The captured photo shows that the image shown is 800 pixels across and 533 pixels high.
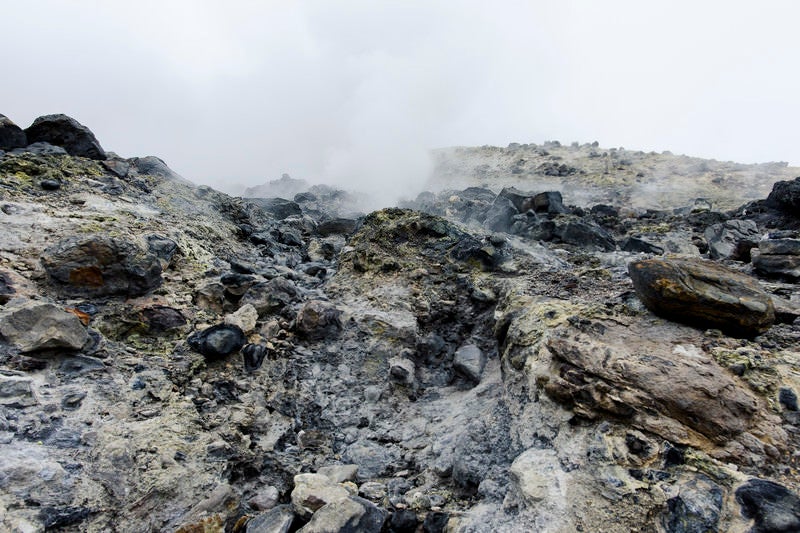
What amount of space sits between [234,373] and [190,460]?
90cm

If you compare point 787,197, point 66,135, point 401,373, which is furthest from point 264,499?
point 787,197

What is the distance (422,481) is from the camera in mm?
2939

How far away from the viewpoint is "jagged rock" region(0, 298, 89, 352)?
285 cm

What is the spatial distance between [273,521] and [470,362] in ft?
7.32

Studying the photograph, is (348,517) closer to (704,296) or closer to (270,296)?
(270,296)

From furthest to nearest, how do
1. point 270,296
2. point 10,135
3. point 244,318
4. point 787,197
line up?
point 787,197, point 10,135, point 270,296, point 244,318

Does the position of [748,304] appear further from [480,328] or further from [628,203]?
[628,203]

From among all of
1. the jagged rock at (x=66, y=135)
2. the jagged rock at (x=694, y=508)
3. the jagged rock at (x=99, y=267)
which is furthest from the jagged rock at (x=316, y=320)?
the jagged rock at (x=66, y=135)

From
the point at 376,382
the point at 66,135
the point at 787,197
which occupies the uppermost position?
the point at 66,135

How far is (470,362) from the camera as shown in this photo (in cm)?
401

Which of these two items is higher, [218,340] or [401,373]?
[218,340]

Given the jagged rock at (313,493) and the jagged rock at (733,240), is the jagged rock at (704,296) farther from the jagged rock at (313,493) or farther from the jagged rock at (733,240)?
the jagged rock at (313,493)

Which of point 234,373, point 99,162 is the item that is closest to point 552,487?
point 234,373

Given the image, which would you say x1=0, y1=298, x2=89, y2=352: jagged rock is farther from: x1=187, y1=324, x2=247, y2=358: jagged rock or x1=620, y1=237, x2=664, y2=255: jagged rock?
x1=620, y1=237, x2=664, y2=255: jagged rock
